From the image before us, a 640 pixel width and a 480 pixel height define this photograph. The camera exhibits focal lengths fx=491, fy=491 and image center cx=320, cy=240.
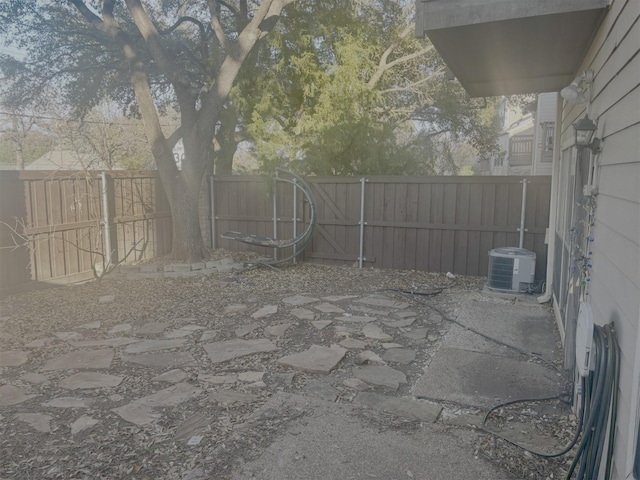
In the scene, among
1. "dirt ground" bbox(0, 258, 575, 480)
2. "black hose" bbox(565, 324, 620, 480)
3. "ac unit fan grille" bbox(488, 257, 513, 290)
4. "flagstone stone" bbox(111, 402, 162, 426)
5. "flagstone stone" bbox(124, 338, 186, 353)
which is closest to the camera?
"black hose" bbox(565, 324, 620, 480)

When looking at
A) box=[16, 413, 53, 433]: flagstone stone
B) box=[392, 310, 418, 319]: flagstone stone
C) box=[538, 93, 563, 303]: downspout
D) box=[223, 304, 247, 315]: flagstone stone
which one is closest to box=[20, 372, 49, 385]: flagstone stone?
box=[16, 413, 53, 433]: flagstone stone

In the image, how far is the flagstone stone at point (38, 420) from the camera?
9.56 ft

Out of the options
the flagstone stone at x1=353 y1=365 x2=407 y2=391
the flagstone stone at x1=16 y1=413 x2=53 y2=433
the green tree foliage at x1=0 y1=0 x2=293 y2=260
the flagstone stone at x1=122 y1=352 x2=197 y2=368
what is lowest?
the flagstone stone at x1=122 y1=352 x2=197 y2=368

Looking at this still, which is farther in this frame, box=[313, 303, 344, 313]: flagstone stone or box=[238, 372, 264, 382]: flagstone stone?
box=[313, 303, 344, 313]: flagstone stone

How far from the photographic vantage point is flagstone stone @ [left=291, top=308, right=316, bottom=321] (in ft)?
17.4

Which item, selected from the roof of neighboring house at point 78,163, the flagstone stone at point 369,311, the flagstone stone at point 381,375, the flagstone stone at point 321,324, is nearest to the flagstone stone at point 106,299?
the roof of neighboring house at point 78,163

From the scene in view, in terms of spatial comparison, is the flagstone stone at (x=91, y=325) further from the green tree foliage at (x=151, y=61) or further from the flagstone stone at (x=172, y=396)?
the green tree foliage at (x=151, y=61)

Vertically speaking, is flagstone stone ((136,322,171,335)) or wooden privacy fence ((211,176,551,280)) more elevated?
wooden privacy fence ((211,176,551,280))

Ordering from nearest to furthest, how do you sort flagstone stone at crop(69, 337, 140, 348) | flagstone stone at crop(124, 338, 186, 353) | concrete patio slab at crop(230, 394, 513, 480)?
concrete patio slab at crop(230, 394, 513, 480) → flagstone stone at crop(124, 338, 186, 353) → flagstone stone at crop(69, 337, 140, 348)

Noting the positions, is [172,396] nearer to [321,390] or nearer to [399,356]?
[321,390]

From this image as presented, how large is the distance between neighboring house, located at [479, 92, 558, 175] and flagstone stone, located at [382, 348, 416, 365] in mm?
4586

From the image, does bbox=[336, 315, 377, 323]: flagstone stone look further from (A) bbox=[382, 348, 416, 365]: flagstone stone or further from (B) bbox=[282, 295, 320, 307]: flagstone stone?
(A) bbox=[382, 348, 416, 365]: flagstone stone

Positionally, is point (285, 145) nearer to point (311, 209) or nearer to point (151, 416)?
point (311, 209)

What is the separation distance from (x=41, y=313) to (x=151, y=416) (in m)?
3.14
